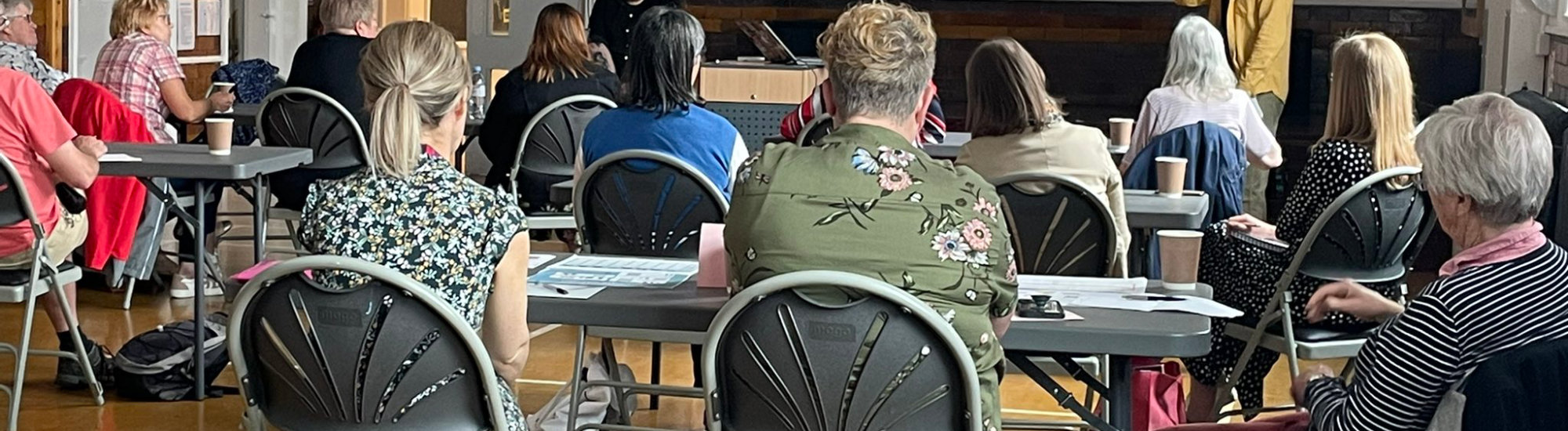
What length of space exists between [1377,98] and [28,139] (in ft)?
10.2

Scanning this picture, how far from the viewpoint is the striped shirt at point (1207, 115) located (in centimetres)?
559

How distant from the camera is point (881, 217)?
2.34 metres

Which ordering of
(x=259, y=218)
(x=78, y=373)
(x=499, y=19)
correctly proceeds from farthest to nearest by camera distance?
(x=499, y=19)
(x=259, y=218)
(x=78, y=373)

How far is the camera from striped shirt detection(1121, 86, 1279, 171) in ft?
18.4

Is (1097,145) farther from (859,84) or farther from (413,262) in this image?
(413,262)

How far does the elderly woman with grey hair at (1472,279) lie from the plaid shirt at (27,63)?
4734 mm

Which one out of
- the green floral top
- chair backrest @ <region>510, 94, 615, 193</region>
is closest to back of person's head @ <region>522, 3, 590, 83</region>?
chair backrest @ <region>510, 94, 615, 193</region>

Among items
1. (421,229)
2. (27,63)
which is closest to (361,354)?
(421,229)

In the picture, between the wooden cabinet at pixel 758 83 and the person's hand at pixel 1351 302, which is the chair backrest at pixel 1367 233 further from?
the wooden cabinet at pixel 758 83

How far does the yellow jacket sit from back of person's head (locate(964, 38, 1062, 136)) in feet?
14.4

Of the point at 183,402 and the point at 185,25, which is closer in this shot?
the point at 183,402

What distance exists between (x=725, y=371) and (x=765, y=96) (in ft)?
20.6

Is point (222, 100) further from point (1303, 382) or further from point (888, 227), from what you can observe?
point (1303, 382)

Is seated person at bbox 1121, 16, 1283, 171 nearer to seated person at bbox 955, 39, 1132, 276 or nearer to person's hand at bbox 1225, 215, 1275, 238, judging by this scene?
person's hand at bbox 1225, 215, 1275, 238
